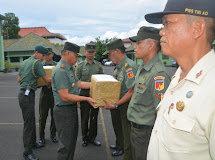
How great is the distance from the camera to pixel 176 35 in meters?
1.07

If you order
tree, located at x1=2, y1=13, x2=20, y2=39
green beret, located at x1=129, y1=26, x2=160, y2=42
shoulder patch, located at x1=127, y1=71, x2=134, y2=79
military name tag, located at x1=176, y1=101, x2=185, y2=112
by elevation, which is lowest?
shoulder patch, located at x1=127, y1=71, x2=134, y2=79

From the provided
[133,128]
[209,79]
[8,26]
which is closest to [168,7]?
[209,79]

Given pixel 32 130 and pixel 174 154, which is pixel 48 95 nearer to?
pixel 32 130

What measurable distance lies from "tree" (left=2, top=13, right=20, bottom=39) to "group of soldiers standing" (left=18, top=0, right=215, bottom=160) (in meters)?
63.4

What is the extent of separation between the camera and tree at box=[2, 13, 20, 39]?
5756cm

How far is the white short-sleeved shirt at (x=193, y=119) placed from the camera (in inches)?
34.0

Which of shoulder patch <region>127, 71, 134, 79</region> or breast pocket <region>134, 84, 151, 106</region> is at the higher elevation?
shoulder patch <region>127, 71, 134, 79</region>

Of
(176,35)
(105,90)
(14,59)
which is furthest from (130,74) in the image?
(14,59)

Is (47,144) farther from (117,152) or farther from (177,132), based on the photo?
(177,132)

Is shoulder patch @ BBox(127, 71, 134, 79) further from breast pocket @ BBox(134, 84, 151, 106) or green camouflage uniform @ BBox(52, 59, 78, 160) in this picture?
green camouflage uniform @ BBox(52, 59, 78, 160)

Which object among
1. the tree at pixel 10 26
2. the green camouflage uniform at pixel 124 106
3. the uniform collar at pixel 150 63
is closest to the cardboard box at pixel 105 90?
the green camouflage uniform at pixel 124 106

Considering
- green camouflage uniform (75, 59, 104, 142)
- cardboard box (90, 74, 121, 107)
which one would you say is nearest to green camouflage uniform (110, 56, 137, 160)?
cardboard box (90, 74, 121, 107)

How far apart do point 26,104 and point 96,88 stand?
1.78 metres

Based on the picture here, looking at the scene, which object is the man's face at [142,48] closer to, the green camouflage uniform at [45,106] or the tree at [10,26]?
the green camouflage uniform at [45,106]
